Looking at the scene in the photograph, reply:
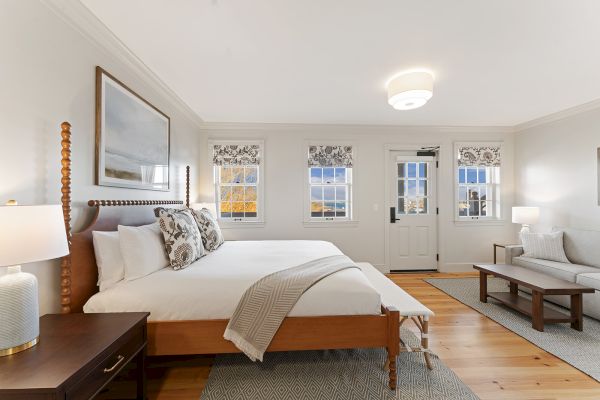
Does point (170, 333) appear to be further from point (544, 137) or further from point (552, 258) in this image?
point (544, 137)

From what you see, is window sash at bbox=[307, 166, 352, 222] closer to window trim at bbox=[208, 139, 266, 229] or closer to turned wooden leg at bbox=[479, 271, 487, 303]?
window trim at bbox=[208, 139, 266, 229]

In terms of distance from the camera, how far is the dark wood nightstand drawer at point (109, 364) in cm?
109

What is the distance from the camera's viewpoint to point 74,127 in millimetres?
1857

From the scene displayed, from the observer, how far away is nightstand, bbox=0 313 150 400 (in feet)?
3.20

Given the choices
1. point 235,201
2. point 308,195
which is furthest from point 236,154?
point 308,195

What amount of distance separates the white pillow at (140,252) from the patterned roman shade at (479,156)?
4.75m

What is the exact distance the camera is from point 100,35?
2.03 meters

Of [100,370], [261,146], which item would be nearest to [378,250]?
[261,146]

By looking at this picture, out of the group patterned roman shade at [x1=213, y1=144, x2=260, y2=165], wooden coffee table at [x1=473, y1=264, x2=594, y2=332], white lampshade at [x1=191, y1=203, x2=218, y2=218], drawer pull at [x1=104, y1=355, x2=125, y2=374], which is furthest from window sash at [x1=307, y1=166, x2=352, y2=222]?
drawer pull at [x1=104, y1=355, x2=125, y2=374]

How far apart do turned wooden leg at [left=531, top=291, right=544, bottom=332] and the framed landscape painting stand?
156 inches

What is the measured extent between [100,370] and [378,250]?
4.06 metres

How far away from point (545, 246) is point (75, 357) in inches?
187

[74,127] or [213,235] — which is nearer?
[74,127]

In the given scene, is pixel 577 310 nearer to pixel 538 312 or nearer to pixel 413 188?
pixel 538 312
